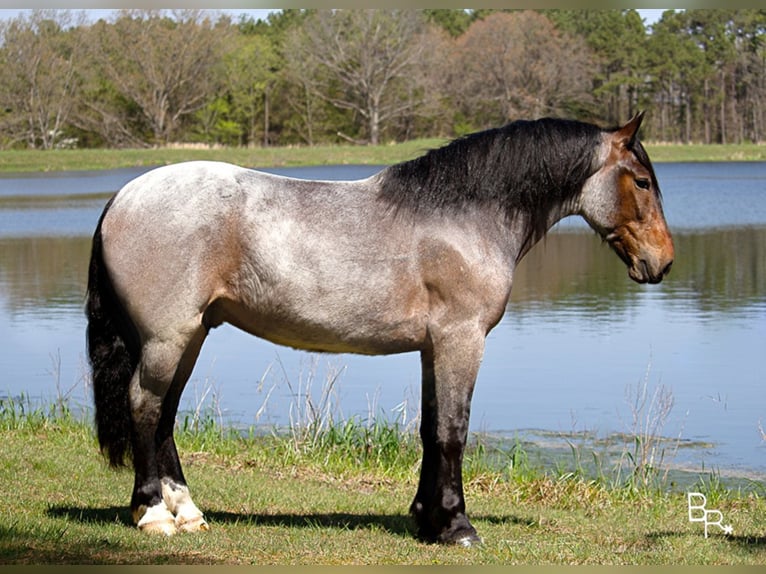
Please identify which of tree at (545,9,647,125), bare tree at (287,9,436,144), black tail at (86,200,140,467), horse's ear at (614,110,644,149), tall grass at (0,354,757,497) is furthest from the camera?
tree at (545,9,647,125)

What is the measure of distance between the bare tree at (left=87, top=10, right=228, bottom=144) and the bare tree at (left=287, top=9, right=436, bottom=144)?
5737mm

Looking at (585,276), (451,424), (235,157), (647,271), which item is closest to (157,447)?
(451,424)

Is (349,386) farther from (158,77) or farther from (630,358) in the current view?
(158,77)

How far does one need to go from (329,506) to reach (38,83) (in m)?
52.9

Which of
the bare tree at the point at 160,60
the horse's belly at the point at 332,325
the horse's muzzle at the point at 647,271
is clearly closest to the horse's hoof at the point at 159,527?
the horse's belly at the point at 332,325

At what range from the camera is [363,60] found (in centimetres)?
6488

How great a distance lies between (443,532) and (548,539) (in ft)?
1.90

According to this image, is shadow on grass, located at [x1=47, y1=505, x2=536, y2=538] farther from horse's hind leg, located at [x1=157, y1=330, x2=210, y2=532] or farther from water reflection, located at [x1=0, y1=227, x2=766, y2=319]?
water reflection, located at [x1=0, y1=227, x2=766, y2=319]

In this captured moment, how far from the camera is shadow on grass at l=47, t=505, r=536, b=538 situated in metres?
5.64

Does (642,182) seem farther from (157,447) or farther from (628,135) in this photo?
(157,447)

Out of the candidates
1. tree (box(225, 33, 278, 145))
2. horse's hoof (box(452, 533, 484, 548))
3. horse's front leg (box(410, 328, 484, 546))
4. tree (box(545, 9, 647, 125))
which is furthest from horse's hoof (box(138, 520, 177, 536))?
tree (box(545, 9, 647, 125))

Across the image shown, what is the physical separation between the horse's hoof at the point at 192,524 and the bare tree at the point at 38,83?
4531 cm

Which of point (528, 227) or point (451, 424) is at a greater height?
point (528, 227)

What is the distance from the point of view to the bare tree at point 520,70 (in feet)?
216
